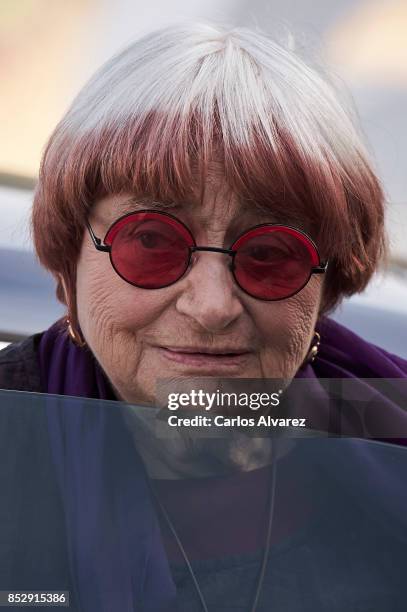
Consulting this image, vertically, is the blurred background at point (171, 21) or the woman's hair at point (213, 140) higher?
the blurred background at point (171, 21)

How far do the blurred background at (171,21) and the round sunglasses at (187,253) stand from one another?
372 millimetres

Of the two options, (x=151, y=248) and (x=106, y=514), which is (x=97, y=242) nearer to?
(x=151, y=248)

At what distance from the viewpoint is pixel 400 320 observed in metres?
2.31

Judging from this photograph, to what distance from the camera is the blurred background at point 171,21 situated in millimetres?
1777

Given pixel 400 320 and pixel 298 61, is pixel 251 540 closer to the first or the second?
pixel 298 61

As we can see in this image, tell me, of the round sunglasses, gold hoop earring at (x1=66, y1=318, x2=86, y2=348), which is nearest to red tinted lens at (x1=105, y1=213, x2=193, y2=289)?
the round sunglasses

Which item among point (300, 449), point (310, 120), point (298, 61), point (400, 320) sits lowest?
point (300, 449)

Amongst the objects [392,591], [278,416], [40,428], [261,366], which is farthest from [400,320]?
[40,428]

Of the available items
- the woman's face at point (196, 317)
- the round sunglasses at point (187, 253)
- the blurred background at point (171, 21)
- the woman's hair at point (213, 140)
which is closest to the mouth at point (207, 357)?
the woman's face at point (196, 317)

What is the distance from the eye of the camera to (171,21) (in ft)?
5.74

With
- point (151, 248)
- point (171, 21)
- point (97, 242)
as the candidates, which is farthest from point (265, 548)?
point (171, 21)

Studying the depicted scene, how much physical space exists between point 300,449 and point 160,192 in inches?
21.2

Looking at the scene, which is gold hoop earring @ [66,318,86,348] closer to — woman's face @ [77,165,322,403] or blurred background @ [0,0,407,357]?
woman's face @ [77,165,322,403]

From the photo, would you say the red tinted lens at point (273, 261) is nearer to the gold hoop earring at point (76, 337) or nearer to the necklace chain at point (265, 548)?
the necklace chain at point (265, 548)
